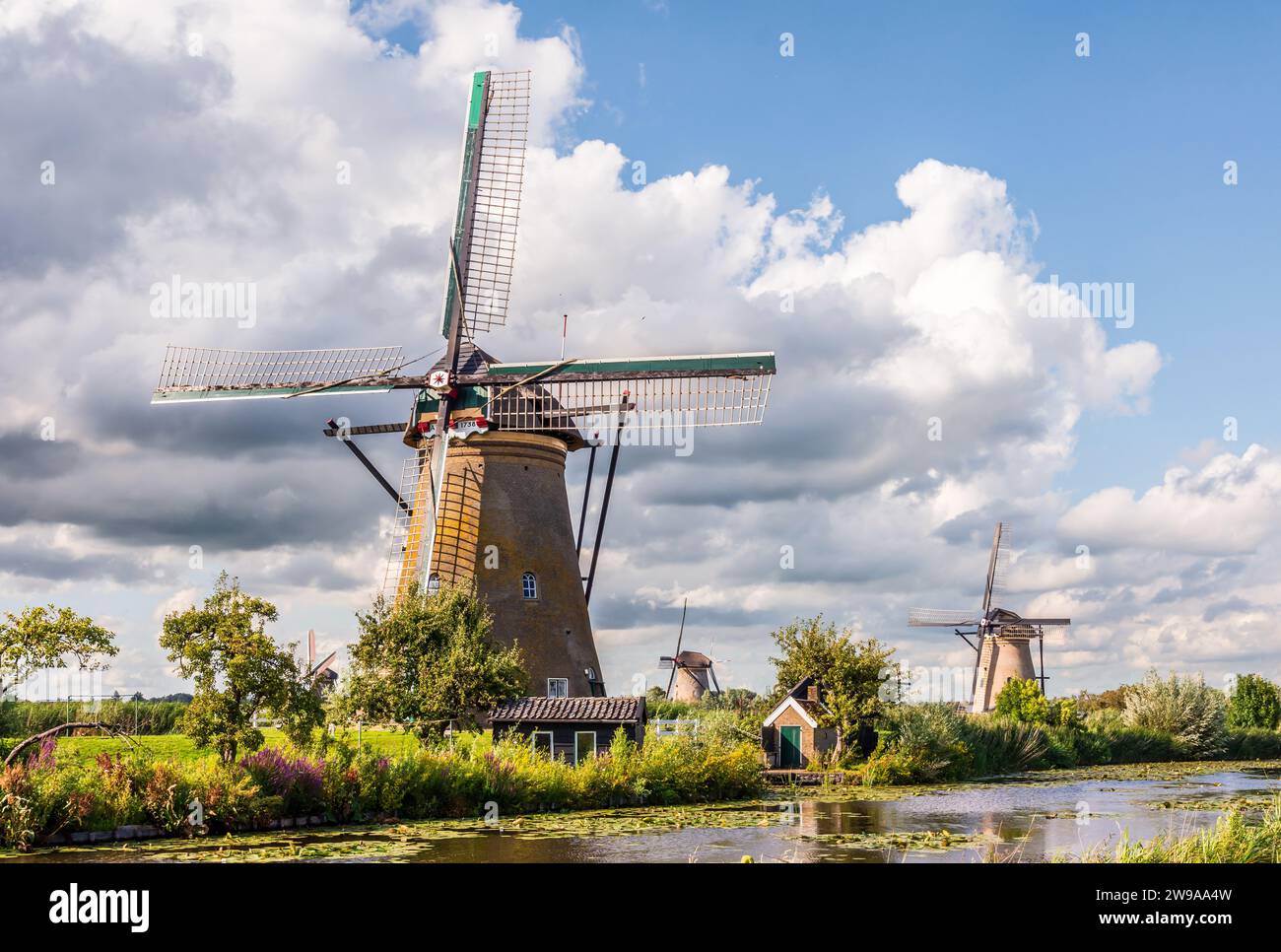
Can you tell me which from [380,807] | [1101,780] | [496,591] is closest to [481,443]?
[496,591]

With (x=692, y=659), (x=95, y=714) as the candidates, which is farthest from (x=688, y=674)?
(x=95, y=714)

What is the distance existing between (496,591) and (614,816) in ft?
35.7

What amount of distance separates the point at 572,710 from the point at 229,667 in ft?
31.1

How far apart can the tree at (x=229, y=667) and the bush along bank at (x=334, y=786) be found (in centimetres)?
48

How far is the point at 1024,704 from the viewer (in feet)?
151

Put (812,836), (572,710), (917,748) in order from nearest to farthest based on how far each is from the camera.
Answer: (812,836) → (572,710) → (917,748)

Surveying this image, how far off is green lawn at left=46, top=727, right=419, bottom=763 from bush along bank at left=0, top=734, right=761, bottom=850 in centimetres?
130

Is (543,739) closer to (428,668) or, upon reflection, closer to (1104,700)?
(428,668)

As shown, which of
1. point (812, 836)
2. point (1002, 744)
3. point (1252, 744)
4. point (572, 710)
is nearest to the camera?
point (812, 836)

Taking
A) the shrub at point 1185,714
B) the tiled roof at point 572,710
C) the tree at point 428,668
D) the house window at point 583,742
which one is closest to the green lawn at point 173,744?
the tree at point 428,668

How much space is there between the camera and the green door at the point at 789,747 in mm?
32344

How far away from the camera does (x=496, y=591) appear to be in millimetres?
31281

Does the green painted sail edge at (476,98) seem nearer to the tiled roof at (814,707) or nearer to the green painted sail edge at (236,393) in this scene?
the green painted sail edge at (236,393)
